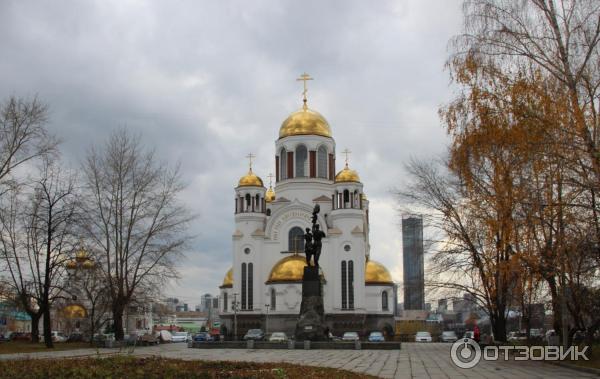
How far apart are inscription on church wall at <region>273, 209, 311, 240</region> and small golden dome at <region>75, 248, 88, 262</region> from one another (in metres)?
23.9

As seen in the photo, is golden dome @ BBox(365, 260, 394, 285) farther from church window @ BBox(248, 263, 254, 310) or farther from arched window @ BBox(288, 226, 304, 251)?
church window @ BBox(248, 263, 254, 310)

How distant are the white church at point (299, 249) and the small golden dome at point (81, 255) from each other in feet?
67.7

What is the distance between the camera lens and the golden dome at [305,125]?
5934 cm

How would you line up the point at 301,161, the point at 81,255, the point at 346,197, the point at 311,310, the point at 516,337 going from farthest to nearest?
the point at 301,161
the point at 346,197
the point at 516,337
the point at 81,255
the point at 311,310

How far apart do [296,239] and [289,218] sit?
72.5 inches

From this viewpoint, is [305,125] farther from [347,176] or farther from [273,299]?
[273,299]

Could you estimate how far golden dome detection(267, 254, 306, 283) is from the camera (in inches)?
2022

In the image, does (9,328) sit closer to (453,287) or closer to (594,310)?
(453,287)

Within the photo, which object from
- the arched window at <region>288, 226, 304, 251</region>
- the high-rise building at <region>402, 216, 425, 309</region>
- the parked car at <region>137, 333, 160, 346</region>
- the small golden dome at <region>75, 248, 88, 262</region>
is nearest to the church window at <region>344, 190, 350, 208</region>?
the arched window at <region>288, 226, 304, 251</region>

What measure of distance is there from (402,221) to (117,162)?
15.0m

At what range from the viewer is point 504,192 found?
1831 cm

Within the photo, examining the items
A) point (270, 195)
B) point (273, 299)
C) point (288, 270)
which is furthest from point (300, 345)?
point (270, 195)

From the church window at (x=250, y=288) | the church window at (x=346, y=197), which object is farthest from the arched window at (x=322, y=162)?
the church window at (x=250, y=288)

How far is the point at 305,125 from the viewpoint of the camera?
59594 mm
